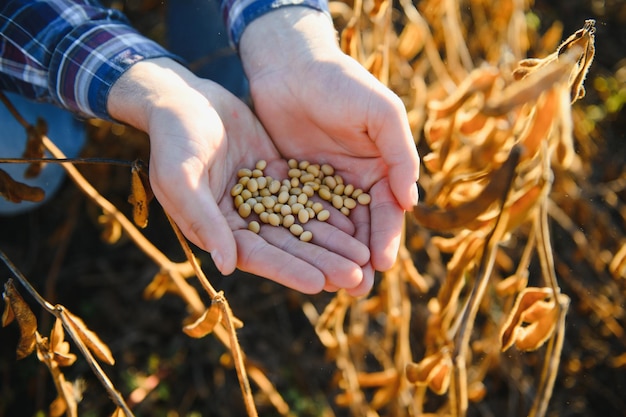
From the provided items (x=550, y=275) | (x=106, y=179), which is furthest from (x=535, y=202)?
(x=106, y=179)

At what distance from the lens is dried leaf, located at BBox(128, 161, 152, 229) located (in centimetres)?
77

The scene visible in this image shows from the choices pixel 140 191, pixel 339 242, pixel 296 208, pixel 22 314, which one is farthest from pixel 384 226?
pixel 22 314

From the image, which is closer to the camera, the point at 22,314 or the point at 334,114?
the point at 22,314

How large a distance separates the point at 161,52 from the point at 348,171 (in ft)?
1.39

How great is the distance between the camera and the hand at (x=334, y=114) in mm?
977

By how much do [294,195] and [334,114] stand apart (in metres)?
0.18

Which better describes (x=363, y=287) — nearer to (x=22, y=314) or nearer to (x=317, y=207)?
(x=317, y=207)

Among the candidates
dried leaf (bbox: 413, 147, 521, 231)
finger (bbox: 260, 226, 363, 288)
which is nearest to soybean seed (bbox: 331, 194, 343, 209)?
finger (bbox: 260, 226, 363, 288)

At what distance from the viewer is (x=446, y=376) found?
2.81ft

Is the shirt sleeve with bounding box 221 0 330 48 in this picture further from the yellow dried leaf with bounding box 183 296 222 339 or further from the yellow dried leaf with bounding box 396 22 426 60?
the yellow dried leaf with bounding box 183 296 222 339

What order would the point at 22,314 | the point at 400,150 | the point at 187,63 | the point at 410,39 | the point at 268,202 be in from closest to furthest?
the point at 22,314, the point at 400,150, the point at 268,202, the point at 410,39, the point at 187,63

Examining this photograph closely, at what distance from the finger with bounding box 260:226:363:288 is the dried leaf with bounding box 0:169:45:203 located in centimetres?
37

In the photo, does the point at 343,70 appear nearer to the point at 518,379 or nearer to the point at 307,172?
the point at 307,172

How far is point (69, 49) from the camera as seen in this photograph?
43.0 inches
